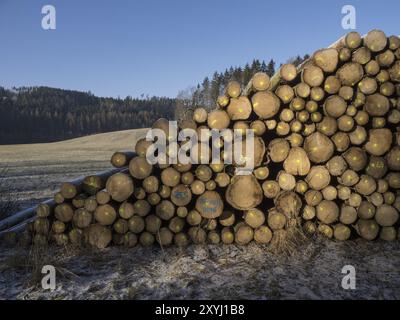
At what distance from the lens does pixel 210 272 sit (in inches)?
152

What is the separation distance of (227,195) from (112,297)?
6.94 feet

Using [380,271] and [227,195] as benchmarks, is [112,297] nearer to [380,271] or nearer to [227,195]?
[227,195]

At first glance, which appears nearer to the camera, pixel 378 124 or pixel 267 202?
pixel 378 124

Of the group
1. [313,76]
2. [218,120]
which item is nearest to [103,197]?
[218,120]

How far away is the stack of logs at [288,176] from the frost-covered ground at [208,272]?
279 millimetres

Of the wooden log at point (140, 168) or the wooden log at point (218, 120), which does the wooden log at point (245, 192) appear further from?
the wooden log at point (140, 168)

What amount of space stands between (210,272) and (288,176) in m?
1.81

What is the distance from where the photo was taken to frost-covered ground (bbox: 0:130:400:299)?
3406 mm

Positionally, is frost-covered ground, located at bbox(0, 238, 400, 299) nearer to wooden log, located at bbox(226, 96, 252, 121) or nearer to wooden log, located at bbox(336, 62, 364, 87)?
wooden log, located at bbox(226, 96, 252, 121)

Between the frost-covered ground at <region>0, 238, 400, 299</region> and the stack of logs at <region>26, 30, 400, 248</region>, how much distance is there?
28cm

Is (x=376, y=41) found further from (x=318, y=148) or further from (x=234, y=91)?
(x=234, y=91)

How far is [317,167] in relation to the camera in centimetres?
471

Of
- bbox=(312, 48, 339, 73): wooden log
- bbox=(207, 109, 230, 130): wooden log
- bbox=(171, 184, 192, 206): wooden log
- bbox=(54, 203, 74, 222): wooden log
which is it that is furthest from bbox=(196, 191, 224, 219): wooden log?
bbox=(312, 48, 339, 73): wooden log
